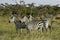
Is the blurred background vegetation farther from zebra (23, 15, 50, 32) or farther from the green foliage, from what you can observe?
zebra (23, 15, 50, 32)

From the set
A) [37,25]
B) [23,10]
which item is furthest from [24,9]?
[37,25]

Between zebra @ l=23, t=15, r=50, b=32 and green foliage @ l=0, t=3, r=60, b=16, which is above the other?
zebra @ l=23, t=15, r=50, b=32

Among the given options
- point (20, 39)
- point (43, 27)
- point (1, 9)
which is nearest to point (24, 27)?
point (43, 27)

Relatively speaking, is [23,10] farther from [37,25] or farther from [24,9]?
[37,25]

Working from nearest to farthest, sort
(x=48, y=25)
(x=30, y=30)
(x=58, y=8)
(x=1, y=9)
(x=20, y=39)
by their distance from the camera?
(x=20, y=39), (x=30, y=30), (x=48, y=25), (x=1, y=9), (x=58, y=8)

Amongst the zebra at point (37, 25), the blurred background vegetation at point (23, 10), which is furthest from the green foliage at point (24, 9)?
the zebra at point (37, 25)

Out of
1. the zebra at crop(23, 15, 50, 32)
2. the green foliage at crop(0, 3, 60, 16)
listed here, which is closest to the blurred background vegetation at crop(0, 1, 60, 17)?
the green foliage at crop(0, 3, 60, 16)

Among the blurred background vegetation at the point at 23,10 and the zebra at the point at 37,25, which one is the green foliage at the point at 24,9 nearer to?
the blurred background vegetation at the point at 23,10

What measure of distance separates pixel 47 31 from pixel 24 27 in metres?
1.33

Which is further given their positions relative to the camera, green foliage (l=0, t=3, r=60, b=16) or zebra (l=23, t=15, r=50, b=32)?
green foliage (l=0, t=3, r=60, b=16)

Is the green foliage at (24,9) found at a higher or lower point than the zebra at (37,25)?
lower

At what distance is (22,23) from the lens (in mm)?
13203

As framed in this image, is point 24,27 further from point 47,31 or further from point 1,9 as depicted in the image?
point 1,9

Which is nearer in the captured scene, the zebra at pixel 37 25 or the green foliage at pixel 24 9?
the zebra at pixel 37 25
